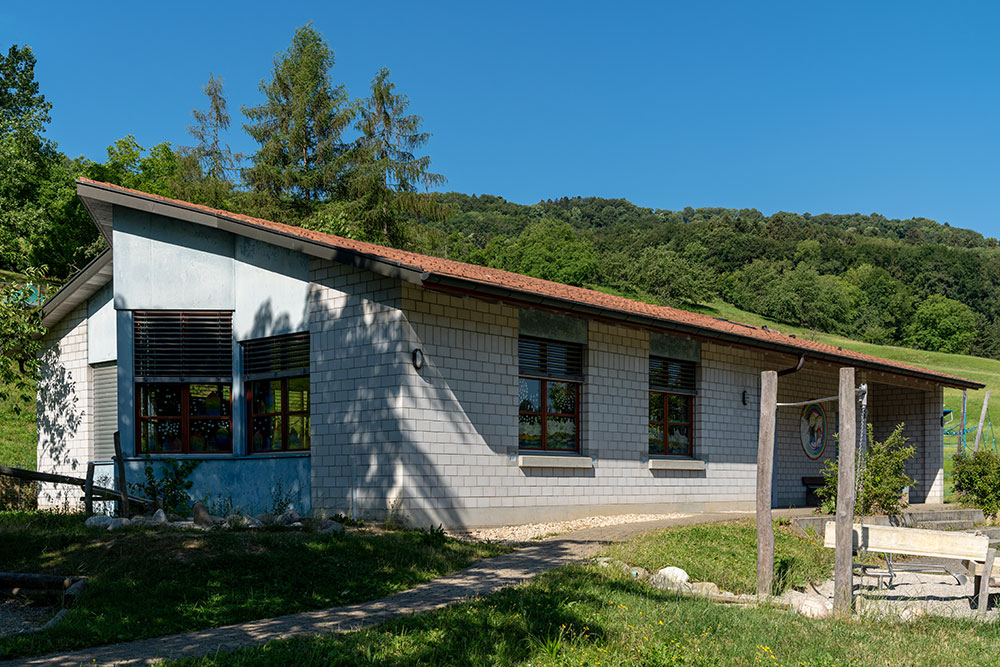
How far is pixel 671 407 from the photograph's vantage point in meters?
18.0

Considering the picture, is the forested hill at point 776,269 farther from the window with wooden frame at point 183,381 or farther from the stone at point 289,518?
the stone at point 289,518

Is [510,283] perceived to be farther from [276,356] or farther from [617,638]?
[617,638]

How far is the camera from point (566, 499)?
50.1 ft

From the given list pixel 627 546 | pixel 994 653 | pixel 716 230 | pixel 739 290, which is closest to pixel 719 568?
pixel 627 546

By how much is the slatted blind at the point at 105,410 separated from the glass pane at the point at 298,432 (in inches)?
167

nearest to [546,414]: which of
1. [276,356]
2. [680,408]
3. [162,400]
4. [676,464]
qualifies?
[676,464]

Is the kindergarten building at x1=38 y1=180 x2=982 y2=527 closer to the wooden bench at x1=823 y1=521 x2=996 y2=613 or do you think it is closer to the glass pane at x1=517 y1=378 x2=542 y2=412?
the glass pane at x1=517 y1=378 x2=542 y2=412

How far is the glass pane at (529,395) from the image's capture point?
15.0 m

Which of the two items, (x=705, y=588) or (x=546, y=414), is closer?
(x=705, y=588)

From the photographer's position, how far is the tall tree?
41.8 meters

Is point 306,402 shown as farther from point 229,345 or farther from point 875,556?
point 875,556

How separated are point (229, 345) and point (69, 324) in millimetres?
5067

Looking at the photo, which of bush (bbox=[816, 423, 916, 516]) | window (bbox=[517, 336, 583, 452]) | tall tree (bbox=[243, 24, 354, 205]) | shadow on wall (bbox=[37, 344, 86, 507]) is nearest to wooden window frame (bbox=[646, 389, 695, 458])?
window (bbox=[517, 336, 583, 452])

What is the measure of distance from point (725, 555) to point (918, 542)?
7.72 feet
